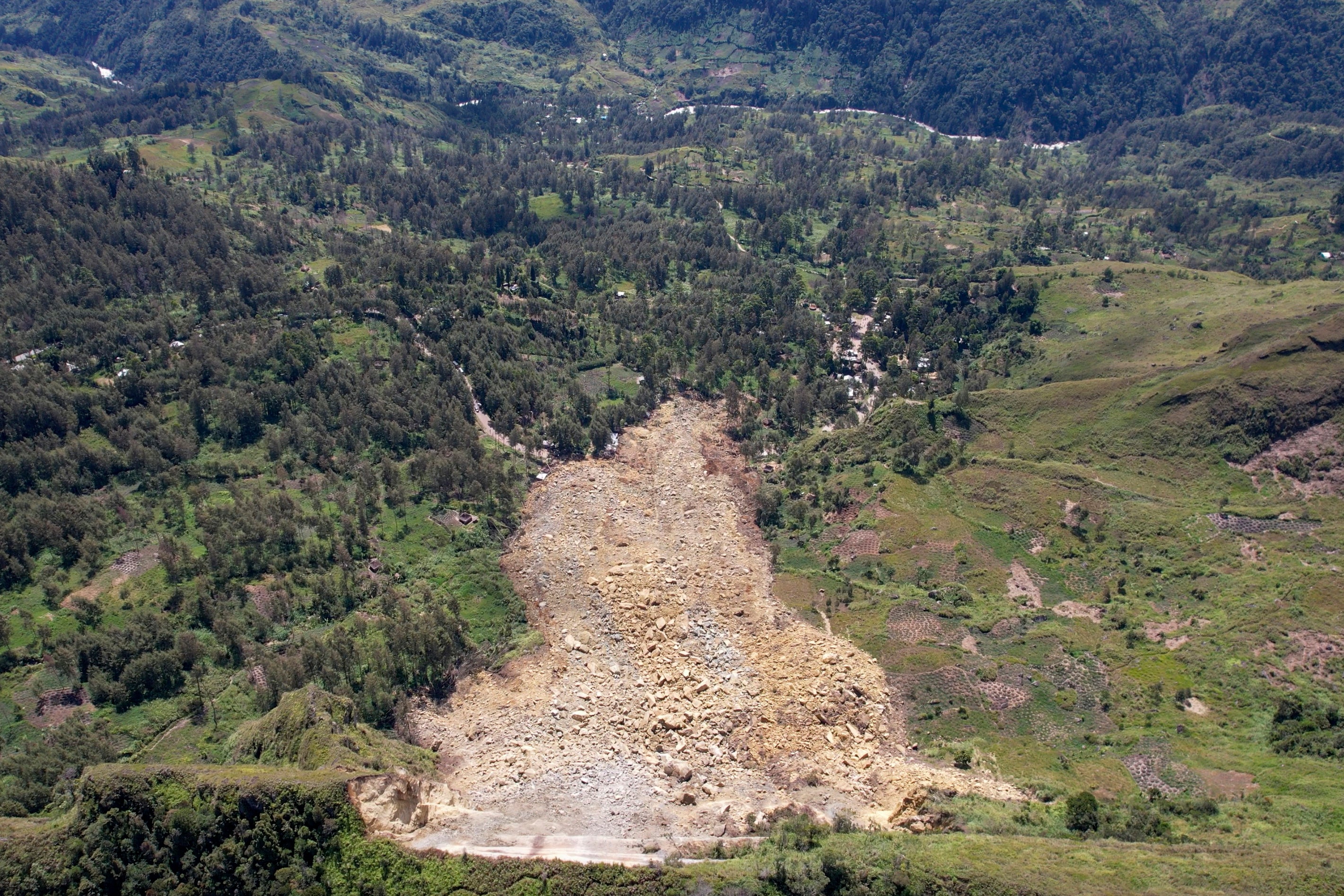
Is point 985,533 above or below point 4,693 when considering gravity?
above

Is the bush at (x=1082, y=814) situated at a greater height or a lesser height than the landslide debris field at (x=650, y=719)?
greater

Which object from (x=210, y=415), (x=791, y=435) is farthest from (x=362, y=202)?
(x=791, y=435)

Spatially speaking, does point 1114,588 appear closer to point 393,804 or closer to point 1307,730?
point 1307,730

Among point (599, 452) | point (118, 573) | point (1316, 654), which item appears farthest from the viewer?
point (599, 452)

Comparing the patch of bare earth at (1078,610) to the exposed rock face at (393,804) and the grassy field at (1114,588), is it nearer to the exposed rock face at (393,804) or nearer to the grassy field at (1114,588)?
the grassy field at (1114,588)

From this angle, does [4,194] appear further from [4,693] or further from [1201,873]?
[1201,873]

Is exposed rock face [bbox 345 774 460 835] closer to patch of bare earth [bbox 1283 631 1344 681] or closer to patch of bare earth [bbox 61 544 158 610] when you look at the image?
patch of bare earth [bbox 61 544 158 610]

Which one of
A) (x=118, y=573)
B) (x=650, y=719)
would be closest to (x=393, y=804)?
(x=650, y=719)

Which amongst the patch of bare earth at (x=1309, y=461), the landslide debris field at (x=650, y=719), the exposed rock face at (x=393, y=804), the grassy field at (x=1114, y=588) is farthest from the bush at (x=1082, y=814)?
the patch of bare earth at (x=1309, y=461)

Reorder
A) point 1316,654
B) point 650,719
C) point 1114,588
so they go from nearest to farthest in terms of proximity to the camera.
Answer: point 1316,654
point 650,719
point 1114,588
